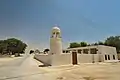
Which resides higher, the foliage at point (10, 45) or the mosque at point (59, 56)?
the foliage at point (10, 45)

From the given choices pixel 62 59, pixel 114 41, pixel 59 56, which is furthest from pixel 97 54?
pixel 114 41

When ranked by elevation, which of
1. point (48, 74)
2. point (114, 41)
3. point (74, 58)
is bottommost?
point (48, 74)

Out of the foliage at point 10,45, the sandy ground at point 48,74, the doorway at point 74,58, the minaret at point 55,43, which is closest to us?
the sandy ground at point 48,74

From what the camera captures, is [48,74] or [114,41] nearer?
[48,74]

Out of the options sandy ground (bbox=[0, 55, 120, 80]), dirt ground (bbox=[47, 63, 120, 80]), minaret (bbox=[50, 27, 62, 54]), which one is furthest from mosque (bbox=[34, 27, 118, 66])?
sandy ground (bbox=[0, 55, 120, 80])

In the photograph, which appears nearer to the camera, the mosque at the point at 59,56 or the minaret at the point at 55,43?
the mosque at the point at 59,56

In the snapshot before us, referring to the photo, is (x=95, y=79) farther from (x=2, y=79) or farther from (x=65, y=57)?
(x=65, y=57)

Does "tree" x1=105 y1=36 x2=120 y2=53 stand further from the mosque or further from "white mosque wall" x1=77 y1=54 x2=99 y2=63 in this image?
"white mosque wall" x1=77 y1=54 x2=99 y2=63

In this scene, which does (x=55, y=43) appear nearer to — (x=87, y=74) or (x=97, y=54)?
(x=87, y=74)

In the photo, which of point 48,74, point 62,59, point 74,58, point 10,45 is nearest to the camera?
point 48,74

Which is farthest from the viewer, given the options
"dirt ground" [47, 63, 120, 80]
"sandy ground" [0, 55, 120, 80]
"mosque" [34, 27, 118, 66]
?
"mosque" [34, 27, 118, 66]

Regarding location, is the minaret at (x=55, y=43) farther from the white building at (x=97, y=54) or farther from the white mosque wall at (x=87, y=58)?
the white building at (x=97, y=54)

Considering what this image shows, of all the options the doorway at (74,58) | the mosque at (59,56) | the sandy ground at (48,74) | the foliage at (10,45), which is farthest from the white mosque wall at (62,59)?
the foliage at (10,45)

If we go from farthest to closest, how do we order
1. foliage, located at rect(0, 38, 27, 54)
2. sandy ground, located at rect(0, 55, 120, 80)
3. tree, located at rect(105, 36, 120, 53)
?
foliage, located at rect(0, 38, 27, 54)
tree, located at rect(105, 36, 120, 53)
sandy ground, located at rect(0, 55, 120, 80)
